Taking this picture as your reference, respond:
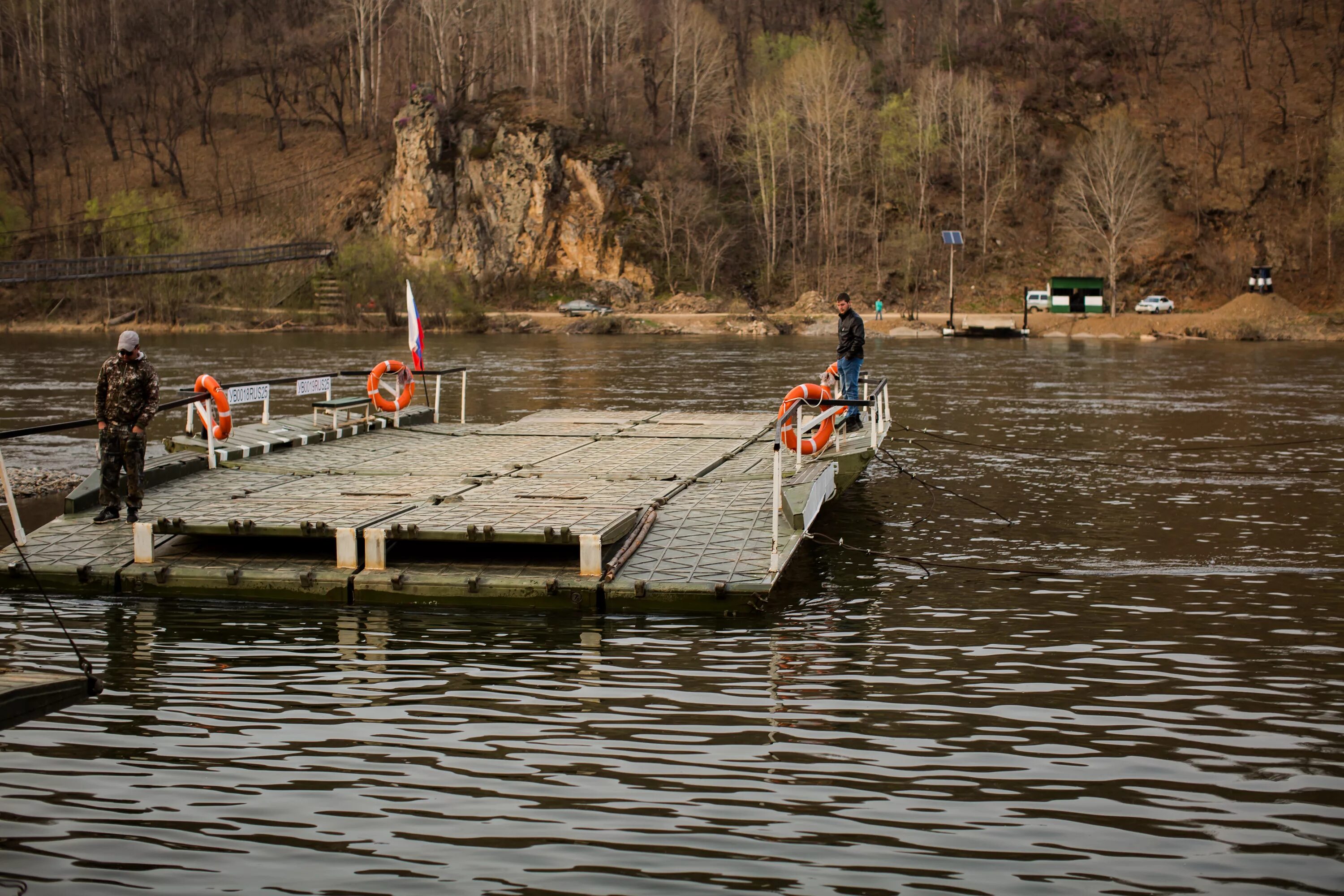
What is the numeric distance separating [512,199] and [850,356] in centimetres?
8881

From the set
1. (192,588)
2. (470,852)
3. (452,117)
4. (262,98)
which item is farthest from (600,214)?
(470,852)

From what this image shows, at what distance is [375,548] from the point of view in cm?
1329

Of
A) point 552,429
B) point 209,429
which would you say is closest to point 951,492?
point 552,429

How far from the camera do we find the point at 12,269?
290 ft

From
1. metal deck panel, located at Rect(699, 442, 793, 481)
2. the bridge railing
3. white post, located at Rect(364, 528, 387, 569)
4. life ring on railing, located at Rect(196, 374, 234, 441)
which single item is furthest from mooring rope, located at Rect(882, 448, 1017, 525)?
the bridge railing

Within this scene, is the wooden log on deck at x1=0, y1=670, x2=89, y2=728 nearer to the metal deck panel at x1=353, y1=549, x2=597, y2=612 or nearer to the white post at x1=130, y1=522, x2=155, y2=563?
the metal deck panel at x1=353, y1=549, x2=597, y2=612

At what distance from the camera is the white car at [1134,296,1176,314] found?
84.9 metres

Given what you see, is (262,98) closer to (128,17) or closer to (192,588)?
(128,17)

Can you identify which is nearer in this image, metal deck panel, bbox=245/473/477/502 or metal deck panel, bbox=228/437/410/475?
metal deck panel, bbox=245/473/477/502

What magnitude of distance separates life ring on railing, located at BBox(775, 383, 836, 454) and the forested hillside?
75.0 meters

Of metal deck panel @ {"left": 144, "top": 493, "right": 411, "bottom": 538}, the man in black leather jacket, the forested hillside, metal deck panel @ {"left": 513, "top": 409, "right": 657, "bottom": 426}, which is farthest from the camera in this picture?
the forested hillside

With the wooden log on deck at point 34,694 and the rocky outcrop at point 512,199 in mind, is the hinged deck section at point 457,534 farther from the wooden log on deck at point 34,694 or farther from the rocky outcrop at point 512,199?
the rocky outcrop at point 512,199

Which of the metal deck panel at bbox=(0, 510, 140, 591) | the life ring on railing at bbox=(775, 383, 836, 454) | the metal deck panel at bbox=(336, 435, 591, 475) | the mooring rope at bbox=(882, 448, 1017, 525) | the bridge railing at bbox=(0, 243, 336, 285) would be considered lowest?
the mooring rope at bbox=(882, 448, 1017, 525)

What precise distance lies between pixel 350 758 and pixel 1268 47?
121 metres
